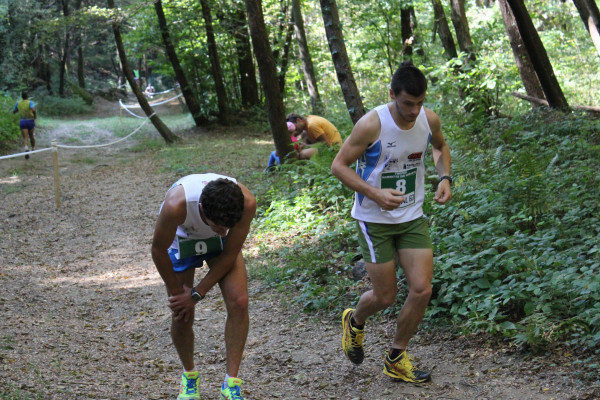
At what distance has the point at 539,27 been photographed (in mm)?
26859

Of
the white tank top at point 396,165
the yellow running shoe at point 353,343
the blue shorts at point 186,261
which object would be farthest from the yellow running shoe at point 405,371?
the blue shorts at point 186,261

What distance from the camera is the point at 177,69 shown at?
20234 mm

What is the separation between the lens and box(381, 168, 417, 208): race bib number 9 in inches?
163

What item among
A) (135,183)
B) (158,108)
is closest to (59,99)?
(158,108)

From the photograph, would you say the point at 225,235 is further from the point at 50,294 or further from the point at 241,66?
the point at 241,66

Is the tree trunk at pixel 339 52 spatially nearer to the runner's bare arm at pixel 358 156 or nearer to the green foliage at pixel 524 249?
the green foliage at pixel 524 249

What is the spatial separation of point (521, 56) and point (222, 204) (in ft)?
31.6

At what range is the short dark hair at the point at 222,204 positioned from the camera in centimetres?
342

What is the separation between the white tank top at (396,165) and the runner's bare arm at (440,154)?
0.08 meters

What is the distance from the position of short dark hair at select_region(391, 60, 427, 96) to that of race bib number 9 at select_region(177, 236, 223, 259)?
1.54 metres

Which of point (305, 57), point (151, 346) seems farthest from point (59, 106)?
point (151, 346)

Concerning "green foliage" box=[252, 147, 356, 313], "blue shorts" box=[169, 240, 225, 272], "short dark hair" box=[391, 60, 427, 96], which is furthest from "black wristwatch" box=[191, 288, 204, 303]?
"green foliage" box=[252, 147, 356, 313]

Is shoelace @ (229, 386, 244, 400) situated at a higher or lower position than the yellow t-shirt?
lower

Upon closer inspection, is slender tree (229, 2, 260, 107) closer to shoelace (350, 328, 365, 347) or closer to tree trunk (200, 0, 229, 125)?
tree trunk (200, 0, 229, 125)
